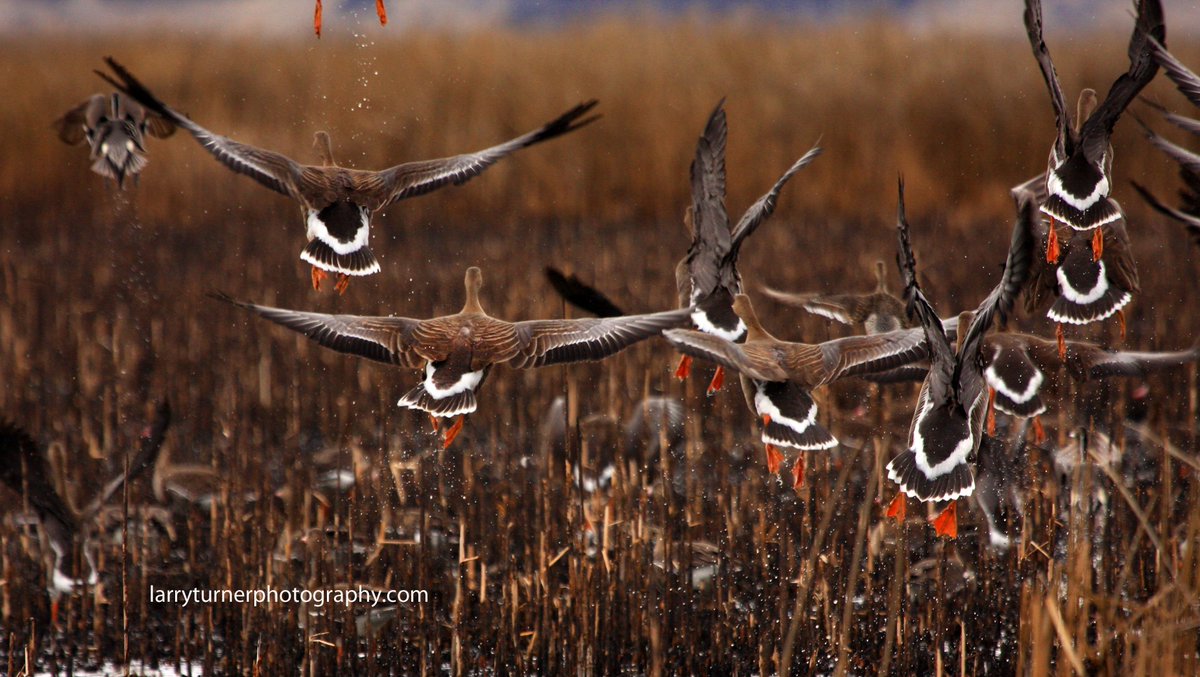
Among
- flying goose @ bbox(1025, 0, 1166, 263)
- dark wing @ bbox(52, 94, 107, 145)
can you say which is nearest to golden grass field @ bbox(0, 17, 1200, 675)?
flying goose @ bbox(1025, 0, 1166, 263)

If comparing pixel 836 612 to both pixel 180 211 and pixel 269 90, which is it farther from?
pixel 269 90

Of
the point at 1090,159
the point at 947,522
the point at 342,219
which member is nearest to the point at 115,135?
the point at 342,219

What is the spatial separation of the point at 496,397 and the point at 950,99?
32.4ft

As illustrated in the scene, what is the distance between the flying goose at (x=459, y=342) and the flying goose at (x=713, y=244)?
68cm

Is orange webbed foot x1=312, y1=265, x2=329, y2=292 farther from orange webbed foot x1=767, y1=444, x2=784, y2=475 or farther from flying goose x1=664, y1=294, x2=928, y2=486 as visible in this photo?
orange webbed foot x1=767, y1=444, x2=784, y2=475

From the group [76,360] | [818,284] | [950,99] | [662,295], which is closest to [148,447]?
[76,360]

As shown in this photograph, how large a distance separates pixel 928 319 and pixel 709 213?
158 centimetres

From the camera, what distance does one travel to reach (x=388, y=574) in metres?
4.63

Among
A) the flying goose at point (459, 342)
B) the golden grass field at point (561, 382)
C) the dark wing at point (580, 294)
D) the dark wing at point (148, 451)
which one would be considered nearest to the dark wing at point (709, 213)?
the dark wing at point (580, 294)

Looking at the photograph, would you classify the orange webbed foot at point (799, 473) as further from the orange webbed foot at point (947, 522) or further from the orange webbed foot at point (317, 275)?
the orange webbed foot at point (317, 275)

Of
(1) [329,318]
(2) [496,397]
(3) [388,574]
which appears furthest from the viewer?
(2) [496,397]

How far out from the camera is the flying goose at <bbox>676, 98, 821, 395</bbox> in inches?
186

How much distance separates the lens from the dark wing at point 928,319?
3.31m

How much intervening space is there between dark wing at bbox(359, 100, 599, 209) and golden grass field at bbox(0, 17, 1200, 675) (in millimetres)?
495
